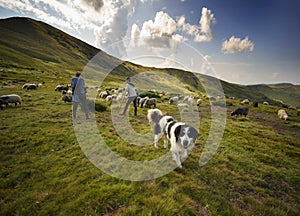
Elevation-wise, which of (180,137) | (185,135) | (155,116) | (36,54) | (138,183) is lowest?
(138,183)

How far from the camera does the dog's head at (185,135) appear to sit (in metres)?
5.86

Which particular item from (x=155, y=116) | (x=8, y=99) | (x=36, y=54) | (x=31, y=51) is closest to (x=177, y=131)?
(x=155, y=116)

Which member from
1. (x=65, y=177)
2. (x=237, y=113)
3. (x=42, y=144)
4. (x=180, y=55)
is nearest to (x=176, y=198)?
(x=65, y=177)

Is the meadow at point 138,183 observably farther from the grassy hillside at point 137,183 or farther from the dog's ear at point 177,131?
the dog's ear at point 177,131

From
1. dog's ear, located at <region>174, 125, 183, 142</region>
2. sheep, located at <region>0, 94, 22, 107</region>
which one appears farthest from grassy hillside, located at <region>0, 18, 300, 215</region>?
sheep, located at <region>0, 94, 22, 107</region>

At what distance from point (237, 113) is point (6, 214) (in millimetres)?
24326

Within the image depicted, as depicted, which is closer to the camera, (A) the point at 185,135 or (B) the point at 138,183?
(B) the point at 138,183

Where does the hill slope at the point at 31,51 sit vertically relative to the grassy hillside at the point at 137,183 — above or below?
above

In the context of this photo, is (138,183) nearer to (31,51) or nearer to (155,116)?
(155,116)

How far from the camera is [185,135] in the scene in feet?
19.3

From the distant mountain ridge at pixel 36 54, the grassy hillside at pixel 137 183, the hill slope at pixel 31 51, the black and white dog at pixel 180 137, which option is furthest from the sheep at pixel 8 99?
the black and white dog at pixel 180 137

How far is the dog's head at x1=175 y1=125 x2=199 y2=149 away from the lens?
19.2 feet

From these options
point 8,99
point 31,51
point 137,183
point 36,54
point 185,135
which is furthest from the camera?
point 31,51

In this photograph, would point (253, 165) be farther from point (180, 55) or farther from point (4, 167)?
point (4, 167)
